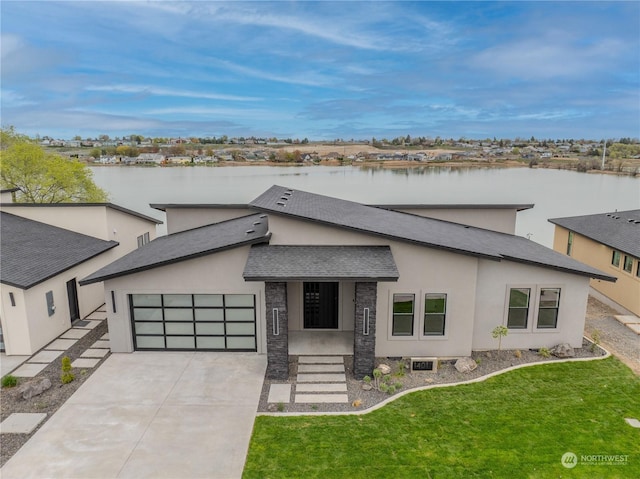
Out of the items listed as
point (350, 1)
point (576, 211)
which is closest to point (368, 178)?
point (350, 1)

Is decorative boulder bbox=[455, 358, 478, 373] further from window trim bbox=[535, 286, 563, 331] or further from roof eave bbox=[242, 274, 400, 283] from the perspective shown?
roof eave bbox=[242, 274, 400, 283]

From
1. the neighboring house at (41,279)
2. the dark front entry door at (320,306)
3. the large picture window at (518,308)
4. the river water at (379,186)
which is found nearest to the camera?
the neighboring house at (41,279)

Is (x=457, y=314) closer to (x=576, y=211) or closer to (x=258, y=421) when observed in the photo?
(x=258, y=421)

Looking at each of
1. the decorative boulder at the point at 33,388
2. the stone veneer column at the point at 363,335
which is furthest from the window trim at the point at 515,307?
the decorative boulder at the point at 33,388

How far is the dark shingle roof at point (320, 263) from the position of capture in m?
10.7

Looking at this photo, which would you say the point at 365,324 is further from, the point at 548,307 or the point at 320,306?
the point at 548,307

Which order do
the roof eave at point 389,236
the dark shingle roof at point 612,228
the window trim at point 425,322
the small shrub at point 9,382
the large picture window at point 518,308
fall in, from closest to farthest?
the small shrub at point 9,382 < the roof eave at point 389,236 < the window trim at point 425,322 < the large picture window at point 518,308 < the dark shingle roof at point 612,228

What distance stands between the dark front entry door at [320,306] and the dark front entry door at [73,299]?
8.78 m

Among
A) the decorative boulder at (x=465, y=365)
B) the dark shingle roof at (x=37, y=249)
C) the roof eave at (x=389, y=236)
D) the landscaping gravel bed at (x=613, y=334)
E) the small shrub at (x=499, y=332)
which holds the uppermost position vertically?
the roof eave at (x=389, y=236)

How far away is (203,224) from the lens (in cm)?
1934

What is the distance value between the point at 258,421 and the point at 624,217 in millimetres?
20812

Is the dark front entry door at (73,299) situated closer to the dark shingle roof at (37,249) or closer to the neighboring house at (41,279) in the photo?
the neighboring house at (41,279)

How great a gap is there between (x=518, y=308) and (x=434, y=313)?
288cm

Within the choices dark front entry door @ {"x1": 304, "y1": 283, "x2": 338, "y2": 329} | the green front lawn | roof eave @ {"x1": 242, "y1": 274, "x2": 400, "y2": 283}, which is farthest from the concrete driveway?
roof eave @ {"x1": 242, "y1": 274, "x2": 400, "y2": 283}
